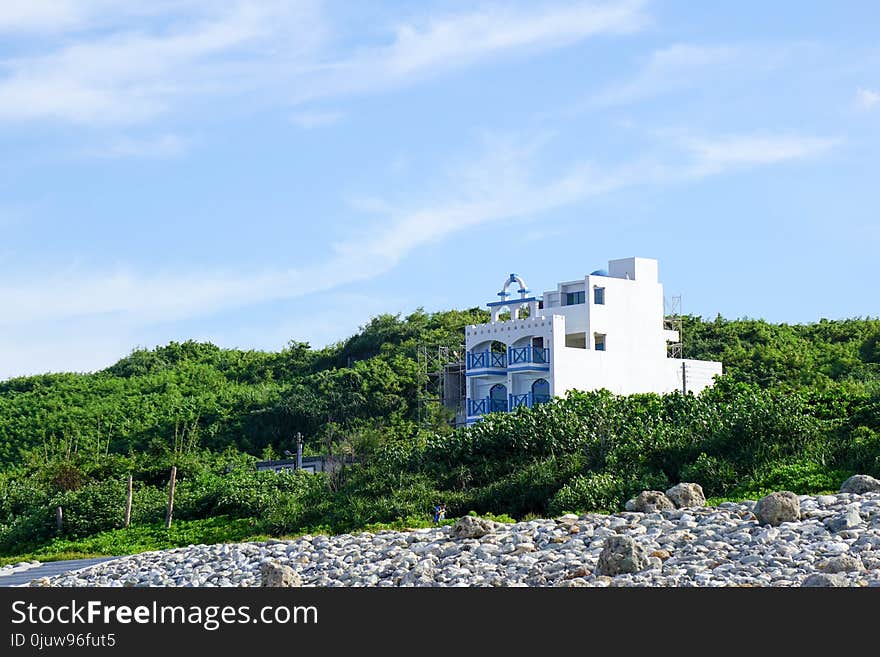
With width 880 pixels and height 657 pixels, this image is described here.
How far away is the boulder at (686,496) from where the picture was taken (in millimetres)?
14320

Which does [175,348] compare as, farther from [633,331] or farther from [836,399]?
[836,399]

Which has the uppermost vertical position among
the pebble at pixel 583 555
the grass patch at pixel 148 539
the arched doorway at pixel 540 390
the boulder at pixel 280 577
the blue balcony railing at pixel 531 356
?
the blue balcony railing at pixel 531 356

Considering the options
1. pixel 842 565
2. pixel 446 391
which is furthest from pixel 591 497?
pixel 446 391

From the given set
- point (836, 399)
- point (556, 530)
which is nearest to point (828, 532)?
point (556, 530)

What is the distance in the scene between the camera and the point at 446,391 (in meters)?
34.4

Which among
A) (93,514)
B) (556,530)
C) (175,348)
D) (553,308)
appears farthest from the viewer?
(175,348)

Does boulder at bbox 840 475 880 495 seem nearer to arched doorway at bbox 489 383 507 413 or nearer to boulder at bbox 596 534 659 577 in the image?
boulder at bbox 596 534 659 577

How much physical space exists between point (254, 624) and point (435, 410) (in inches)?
909

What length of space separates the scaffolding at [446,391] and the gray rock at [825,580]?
73.4 ft

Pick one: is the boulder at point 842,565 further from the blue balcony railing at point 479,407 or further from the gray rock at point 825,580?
the blue balcony railing at point 479,407

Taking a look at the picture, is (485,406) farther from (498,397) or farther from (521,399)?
(521,399)

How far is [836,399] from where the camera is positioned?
790 inches

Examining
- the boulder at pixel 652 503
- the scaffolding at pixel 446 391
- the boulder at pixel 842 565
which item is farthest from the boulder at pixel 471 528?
the scaffolding at pixel 446 391

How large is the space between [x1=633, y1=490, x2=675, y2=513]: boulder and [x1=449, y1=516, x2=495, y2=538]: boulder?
1787 mm
